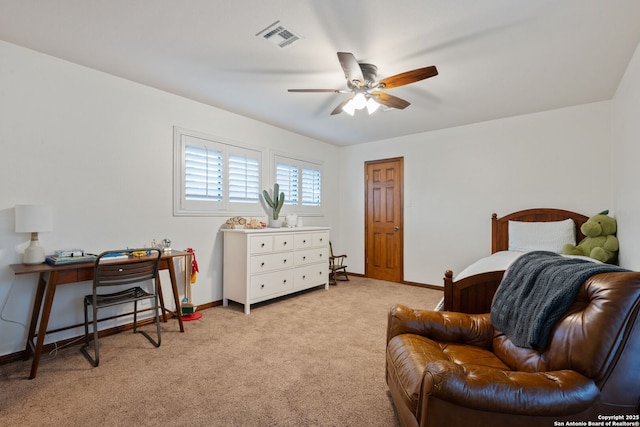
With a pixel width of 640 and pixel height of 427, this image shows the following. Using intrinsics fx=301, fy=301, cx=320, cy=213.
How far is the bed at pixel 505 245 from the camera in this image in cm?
245

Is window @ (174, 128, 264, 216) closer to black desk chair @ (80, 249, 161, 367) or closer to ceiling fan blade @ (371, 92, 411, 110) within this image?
black desk chair @ (80, 249, 161, 367)

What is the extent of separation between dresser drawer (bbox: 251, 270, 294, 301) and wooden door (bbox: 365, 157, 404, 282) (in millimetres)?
1905

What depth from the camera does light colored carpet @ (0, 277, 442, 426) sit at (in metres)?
1.74

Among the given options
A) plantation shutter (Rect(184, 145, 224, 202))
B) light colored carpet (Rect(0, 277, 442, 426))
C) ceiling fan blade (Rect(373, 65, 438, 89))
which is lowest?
light colored carpet (Rect(0, 277, 442, 426))

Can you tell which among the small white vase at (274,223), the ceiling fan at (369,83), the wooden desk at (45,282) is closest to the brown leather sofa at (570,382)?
the ceiling fan at (369,83)

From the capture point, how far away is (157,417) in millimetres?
1725

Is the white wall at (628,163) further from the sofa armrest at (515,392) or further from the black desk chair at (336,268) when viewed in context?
the black desk chair at (336,268)

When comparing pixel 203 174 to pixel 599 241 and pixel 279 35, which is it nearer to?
pixel 279 35

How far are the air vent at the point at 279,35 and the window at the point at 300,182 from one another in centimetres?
234

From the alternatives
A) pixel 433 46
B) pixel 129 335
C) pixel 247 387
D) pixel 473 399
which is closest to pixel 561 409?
pixel 473 399

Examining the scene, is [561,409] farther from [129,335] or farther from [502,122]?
[502,122]

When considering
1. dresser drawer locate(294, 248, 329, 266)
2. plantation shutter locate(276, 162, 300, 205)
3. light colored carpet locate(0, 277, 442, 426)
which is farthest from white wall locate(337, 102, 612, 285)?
light colored carpet locate(0, 277, 442, 426)

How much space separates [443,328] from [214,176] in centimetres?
307

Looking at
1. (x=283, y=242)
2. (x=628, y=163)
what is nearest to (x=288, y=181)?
(x=283, y=242)
